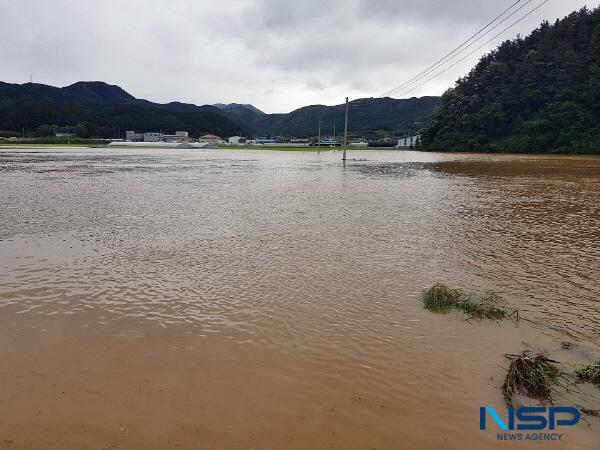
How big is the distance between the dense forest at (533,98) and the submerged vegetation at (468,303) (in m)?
84.7

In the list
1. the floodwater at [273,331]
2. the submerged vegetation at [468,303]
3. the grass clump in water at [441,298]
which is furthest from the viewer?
the grass clump in water at [441,298]

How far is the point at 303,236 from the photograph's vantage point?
1345 cm

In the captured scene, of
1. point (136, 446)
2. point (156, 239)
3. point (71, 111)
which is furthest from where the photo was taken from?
point (71, 111)

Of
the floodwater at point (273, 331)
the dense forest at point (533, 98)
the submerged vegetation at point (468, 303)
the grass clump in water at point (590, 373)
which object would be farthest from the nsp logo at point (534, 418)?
the dense forest at point (533, 98)

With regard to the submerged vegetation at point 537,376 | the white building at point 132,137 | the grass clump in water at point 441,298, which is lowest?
the submerged vegetation at point 537,376

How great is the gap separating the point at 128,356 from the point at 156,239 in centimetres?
741

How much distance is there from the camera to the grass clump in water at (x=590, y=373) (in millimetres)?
5305

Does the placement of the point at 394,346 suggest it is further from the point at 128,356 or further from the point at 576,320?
the point at 128,356

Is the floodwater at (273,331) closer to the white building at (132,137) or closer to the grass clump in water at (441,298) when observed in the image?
the grass clump in water at (441,298)

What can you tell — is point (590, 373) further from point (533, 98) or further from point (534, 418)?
point (533, 98)

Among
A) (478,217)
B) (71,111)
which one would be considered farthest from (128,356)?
(71,111)

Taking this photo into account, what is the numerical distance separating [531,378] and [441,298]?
2696 mm

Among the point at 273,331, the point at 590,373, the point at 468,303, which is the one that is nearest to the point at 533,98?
the point at 468,303

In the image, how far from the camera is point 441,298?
784 centimetres
